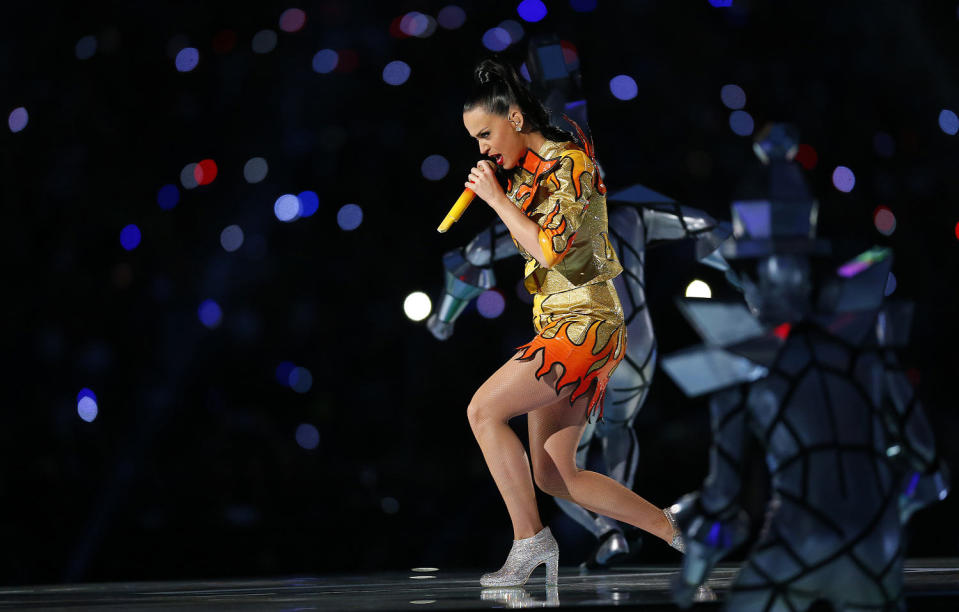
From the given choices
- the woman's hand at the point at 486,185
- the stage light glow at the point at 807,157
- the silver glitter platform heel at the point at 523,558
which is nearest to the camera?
the woman's hand at the point at 486,185

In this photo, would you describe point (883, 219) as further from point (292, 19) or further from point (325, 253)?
point (292, 19)

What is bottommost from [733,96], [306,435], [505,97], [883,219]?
[306,435]

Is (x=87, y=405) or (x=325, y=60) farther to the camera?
(x=325, y=60)

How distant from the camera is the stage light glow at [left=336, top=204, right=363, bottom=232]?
15.0 ft

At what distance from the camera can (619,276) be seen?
11.1 feet

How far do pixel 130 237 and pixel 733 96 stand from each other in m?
2.40

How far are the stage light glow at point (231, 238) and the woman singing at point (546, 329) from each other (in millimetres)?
2074

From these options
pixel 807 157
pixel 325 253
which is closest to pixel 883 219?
pixel 807 157

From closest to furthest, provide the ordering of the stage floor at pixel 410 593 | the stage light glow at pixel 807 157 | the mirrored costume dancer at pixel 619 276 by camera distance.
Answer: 1. the stage floor at pixel 410 593
2. the mirrored costume dancer at pixel 619 276
3. the stage light glow at pixel 807 157

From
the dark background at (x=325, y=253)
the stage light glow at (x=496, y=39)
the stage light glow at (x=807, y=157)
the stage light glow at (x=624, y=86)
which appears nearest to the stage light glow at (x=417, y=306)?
the dark background at (x=325, y=253)

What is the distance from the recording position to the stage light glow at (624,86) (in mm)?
4484

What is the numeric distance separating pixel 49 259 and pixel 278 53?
47.3 inches

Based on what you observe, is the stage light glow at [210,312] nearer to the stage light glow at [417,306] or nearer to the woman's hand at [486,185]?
the stage light glow at [417,306]

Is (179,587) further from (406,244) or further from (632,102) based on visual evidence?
(632,102)
